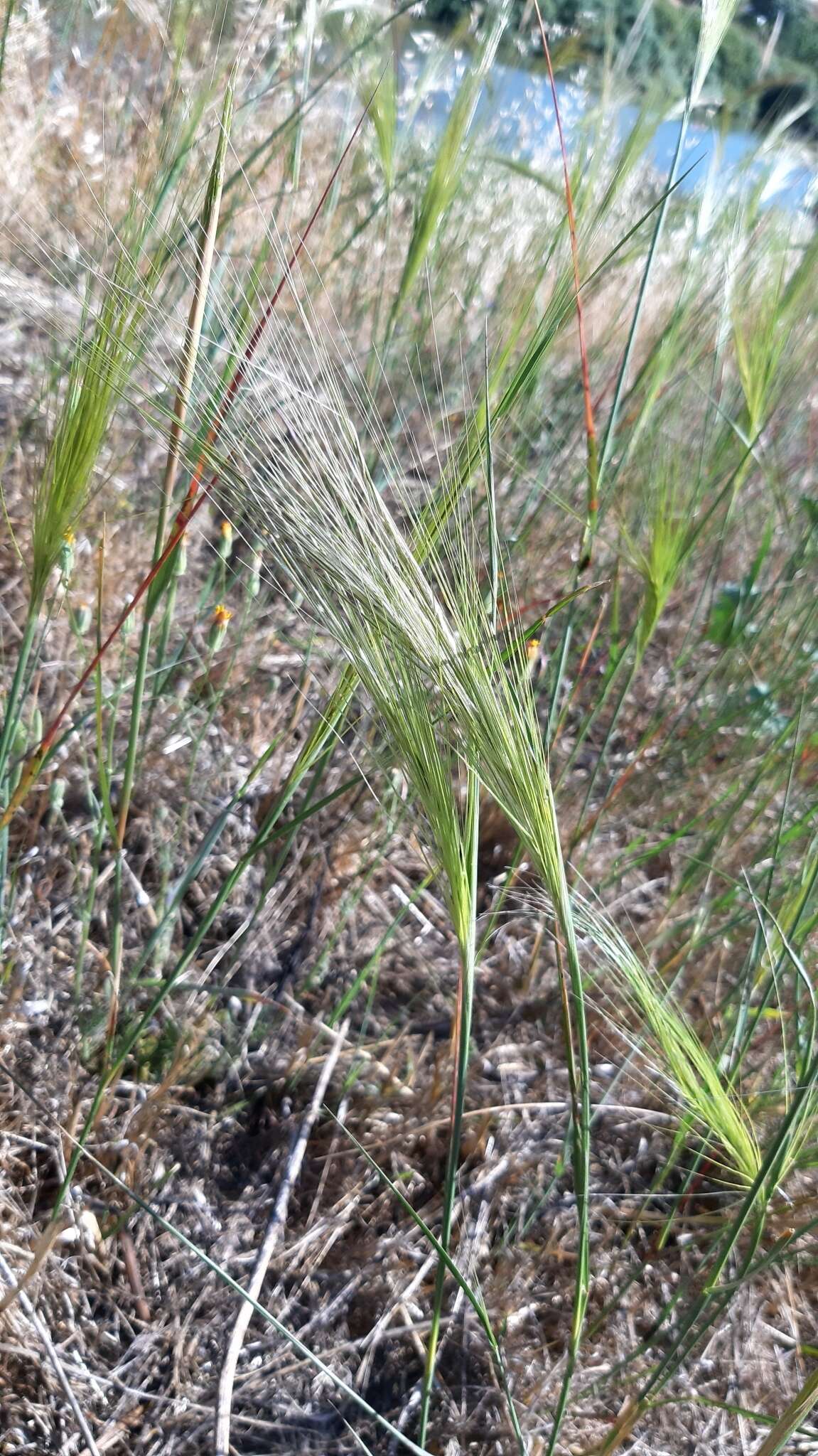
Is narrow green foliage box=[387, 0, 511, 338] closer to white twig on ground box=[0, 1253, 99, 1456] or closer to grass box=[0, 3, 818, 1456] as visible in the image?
grass box=[0, 3, 818, 1456]

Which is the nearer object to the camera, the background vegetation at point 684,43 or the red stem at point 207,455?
the red stem at point 207,455

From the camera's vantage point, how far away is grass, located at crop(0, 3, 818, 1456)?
1.85 feet

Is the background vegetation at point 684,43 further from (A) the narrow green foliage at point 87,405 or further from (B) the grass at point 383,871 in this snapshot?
(A) the narrow green foliage at point 87,405

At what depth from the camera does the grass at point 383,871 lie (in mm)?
565

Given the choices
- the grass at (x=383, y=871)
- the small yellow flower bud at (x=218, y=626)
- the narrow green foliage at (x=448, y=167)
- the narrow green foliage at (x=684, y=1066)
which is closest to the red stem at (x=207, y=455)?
the grass at (x=383, y=871)

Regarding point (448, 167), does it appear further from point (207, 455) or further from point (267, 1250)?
point (267, 1250)

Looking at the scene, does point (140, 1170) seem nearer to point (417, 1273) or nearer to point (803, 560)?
point (417, 1273)

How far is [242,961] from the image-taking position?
44.6 inches

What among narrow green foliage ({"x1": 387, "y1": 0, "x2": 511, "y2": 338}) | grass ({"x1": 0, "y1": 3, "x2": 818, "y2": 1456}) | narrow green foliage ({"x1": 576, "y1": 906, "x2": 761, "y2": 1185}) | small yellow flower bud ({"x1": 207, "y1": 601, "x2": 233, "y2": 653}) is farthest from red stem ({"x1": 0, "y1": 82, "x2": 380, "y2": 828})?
narrow green foliage ({"x1": 576, "y1": 906, "x2": 761, "y2": 1185})

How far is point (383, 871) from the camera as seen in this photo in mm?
1318

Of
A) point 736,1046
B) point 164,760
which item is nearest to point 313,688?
point 164,760

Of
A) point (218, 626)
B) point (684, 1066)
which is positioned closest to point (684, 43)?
point (218, 626)

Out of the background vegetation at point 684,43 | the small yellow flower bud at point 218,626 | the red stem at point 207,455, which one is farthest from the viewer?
the background vegetation at point 684,43

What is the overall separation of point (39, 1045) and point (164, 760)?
1.22 feet
